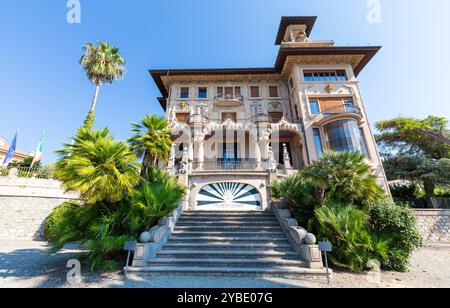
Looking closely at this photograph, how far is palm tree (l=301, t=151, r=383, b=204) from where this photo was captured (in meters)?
6.90

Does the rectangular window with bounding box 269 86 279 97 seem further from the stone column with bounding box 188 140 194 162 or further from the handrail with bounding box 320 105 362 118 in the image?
the stone column with bounding box 188 140 194 162

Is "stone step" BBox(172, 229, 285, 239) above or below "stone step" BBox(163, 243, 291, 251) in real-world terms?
above

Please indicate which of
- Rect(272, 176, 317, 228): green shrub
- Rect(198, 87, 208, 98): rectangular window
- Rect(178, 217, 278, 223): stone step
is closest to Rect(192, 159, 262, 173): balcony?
Rect(272, 176, 317, 228): green shrub

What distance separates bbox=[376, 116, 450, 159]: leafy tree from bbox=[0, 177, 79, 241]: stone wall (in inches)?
1213

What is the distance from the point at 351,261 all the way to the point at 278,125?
13054 millimetres

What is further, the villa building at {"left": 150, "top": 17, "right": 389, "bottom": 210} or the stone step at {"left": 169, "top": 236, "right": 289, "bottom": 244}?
the villa building at {"left": 150, "top": 17, "right": 389, "bottom": 210}

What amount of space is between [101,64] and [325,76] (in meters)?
23.0

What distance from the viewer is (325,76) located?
18922 mm

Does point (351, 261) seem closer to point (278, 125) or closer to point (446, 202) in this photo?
point (278, 125)

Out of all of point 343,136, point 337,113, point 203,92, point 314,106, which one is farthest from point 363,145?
point 203,92

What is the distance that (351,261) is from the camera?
5750 mm

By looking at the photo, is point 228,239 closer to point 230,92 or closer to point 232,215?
point 232,215

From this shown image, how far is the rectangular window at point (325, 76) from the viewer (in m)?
Result: 18.7

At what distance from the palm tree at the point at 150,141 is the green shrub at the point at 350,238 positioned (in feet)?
23.9
